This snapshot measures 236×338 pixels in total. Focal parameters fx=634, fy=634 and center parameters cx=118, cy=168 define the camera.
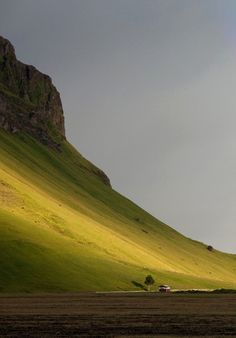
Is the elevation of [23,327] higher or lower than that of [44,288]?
higher

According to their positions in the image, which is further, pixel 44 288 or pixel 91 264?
pixel 91 264

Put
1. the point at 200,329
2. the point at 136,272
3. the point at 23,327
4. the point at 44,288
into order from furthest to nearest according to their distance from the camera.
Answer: the point at 136,272, the point at 44,288, the point at 23,327, the point at 200,329

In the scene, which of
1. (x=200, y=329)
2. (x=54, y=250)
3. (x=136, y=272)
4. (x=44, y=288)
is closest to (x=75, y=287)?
(x=44, y=288)

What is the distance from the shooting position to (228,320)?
157 ft

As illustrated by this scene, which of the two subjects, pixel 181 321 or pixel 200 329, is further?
pixel 181 321

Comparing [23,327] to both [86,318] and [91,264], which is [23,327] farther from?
[91,264]

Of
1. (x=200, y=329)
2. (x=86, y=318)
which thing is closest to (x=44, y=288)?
(x=86, y=318)

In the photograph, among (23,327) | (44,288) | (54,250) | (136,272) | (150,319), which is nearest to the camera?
(23,327)

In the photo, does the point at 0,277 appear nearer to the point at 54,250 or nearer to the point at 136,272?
the point at 54,250

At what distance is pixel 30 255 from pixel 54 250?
13913 millimetres

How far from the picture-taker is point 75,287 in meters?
153

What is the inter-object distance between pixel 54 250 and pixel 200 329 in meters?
140

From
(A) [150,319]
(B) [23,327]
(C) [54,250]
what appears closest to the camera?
(B) [23,327]

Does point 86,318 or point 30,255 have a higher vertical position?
point 86,318
